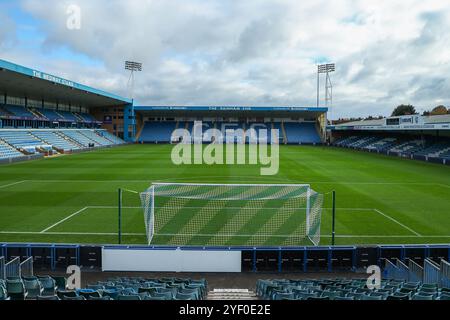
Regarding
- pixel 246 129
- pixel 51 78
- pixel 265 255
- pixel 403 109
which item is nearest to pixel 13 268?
pixel 265 255

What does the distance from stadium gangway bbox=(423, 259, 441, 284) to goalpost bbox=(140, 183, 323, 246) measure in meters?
4.82

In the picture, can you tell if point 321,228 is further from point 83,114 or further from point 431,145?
point 83,114

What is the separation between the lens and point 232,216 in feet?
64.3

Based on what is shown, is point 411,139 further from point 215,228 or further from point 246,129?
point 215,228

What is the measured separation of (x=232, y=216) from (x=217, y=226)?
177 cm

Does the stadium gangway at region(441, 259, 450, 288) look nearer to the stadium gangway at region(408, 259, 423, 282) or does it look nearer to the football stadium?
the football stadium

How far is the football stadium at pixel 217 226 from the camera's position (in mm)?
9500

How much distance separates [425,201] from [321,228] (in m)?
9.33

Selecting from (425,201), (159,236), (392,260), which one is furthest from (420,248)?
(425,201)

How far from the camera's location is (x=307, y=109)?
81.2m

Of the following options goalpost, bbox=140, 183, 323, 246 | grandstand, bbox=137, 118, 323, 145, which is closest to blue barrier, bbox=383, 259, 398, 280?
goalpost, bbox=140, 183, 323, 246

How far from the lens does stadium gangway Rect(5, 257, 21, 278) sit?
11.0m

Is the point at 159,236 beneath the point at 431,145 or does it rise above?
beneath

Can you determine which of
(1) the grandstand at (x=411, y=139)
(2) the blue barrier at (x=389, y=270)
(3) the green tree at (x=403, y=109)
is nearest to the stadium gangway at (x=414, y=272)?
(2) the blue barrier at (x=389, y=270)
